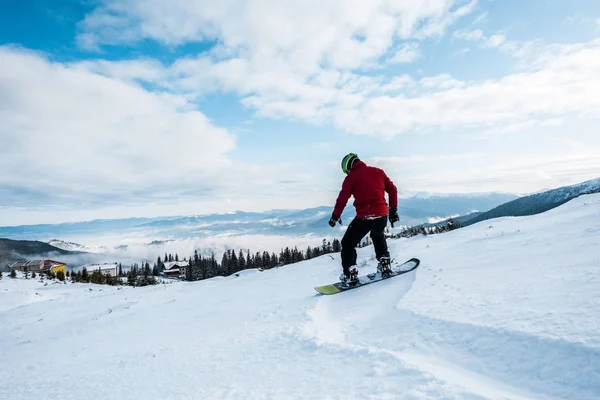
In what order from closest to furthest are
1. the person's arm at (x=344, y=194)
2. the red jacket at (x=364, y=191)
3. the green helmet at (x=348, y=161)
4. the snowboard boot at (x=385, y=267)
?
the red jacket at (x=364, y=191) < the person's arm at (x=344, y=194) < the snowboard boot at (x=385, y=267) < the green helmet at (x=348, y=161)

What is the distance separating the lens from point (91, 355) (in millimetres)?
5543

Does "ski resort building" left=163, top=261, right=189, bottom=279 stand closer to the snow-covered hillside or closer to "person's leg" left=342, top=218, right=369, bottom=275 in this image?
the snow-covered hillside

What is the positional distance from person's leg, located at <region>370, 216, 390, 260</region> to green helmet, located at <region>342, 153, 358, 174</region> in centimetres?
139

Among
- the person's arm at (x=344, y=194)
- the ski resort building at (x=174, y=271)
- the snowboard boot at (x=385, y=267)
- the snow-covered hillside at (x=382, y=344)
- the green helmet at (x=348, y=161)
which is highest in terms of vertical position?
the green helmet at (x=348, y=161)

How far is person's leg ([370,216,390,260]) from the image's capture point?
23.2 feet

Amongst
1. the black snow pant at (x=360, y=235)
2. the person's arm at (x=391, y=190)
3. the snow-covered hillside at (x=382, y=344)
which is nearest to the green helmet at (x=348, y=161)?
the person's arm at (x=391, y=190)

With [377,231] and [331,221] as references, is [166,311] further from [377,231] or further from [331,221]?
[377,231]

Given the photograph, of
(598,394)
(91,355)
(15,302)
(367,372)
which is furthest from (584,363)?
(15,302)

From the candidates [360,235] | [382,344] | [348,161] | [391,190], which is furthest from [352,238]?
[382,344]

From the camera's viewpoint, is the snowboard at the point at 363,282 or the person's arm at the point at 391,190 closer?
the snowboard at the point at 363,282

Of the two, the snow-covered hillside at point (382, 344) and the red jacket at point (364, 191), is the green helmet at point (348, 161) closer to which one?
the red jacket at point (364, 191)

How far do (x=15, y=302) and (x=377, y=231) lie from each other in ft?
113

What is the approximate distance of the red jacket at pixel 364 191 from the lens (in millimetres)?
6988

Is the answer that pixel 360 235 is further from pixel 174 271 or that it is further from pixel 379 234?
pixel 174 271
